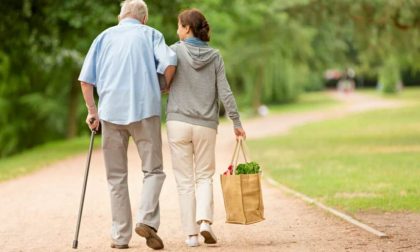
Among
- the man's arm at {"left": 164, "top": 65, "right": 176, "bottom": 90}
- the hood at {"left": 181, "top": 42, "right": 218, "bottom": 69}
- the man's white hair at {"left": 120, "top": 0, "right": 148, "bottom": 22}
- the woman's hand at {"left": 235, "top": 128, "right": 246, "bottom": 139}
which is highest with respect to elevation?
the man's white hair at {"left": 120, "top": 0, "right": 148, "bottom": 22}

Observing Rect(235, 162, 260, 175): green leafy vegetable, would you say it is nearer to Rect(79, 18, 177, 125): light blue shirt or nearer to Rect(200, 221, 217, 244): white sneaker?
Rect(200, 221, 217, 244): white sneaker

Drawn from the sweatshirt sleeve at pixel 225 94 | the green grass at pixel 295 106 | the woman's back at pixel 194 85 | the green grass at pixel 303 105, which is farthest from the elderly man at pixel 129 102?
the green grass at pixel 303 105

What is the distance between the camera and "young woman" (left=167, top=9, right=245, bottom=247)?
296 inches

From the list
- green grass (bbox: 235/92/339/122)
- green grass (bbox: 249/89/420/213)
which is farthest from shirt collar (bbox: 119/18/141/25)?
green grass (bbox: 235/92/339/122)

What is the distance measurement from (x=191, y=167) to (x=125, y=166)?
511 mm

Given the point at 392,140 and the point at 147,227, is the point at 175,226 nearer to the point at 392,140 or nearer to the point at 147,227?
the point at 147,227

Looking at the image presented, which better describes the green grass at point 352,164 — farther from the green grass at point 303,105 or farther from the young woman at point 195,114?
the green grass at point 303,105

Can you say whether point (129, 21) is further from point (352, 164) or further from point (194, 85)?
point (352, 164)

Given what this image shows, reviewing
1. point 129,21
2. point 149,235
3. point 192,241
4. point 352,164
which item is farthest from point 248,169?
point 352,164

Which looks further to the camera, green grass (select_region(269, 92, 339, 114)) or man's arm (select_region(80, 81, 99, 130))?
green grass (select_region(269, 92, 339, 114))

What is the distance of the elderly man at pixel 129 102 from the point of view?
7398mm

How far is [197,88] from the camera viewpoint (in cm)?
755

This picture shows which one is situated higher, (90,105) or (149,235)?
(90,105)

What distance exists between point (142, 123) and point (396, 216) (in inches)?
126
